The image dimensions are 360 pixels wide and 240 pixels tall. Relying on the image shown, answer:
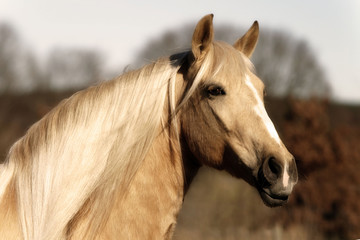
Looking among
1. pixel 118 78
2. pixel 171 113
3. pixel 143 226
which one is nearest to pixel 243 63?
pixel 171 113

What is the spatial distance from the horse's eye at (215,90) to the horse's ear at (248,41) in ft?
2.68

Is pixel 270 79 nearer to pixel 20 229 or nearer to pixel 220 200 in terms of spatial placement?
pixel 220 200

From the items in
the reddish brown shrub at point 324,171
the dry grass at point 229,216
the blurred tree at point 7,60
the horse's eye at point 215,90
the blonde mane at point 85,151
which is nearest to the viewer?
the blonde mane at point 85,151

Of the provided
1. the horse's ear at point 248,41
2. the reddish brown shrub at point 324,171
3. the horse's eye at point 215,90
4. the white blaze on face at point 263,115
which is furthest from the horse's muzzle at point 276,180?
the reddish brown shrub at point 324,171

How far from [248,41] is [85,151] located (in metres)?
1.70

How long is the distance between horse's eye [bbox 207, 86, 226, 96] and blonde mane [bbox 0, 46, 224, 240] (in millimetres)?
103

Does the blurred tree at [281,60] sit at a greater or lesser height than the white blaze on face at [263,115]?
lesser

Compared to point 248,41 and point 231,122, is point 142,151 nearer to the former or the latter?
point 231,122

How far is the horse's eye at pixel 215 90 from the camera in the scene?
305cm

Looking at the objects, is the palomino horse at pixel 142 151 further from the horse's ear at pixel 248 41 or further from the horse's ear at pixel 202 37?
the horse's ear at pixel 248 41

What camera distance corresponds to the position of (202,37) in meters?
3.18

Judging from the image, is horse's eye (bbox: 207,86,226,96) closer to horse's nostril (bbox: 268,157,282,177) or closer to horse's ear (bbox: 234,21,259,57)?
horse's nostril (bbox: 268,157,282,177)

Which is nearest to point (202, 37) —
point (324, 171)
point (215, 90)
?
point (215, 90)

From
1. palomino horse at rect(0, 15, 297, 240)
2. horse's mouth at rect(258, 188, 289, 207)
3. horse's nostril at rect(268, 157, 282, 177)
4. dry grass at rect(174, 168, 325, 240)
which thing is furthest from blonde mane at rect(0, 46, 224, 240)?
dry grass at rect(174, 168, 325, 240)
